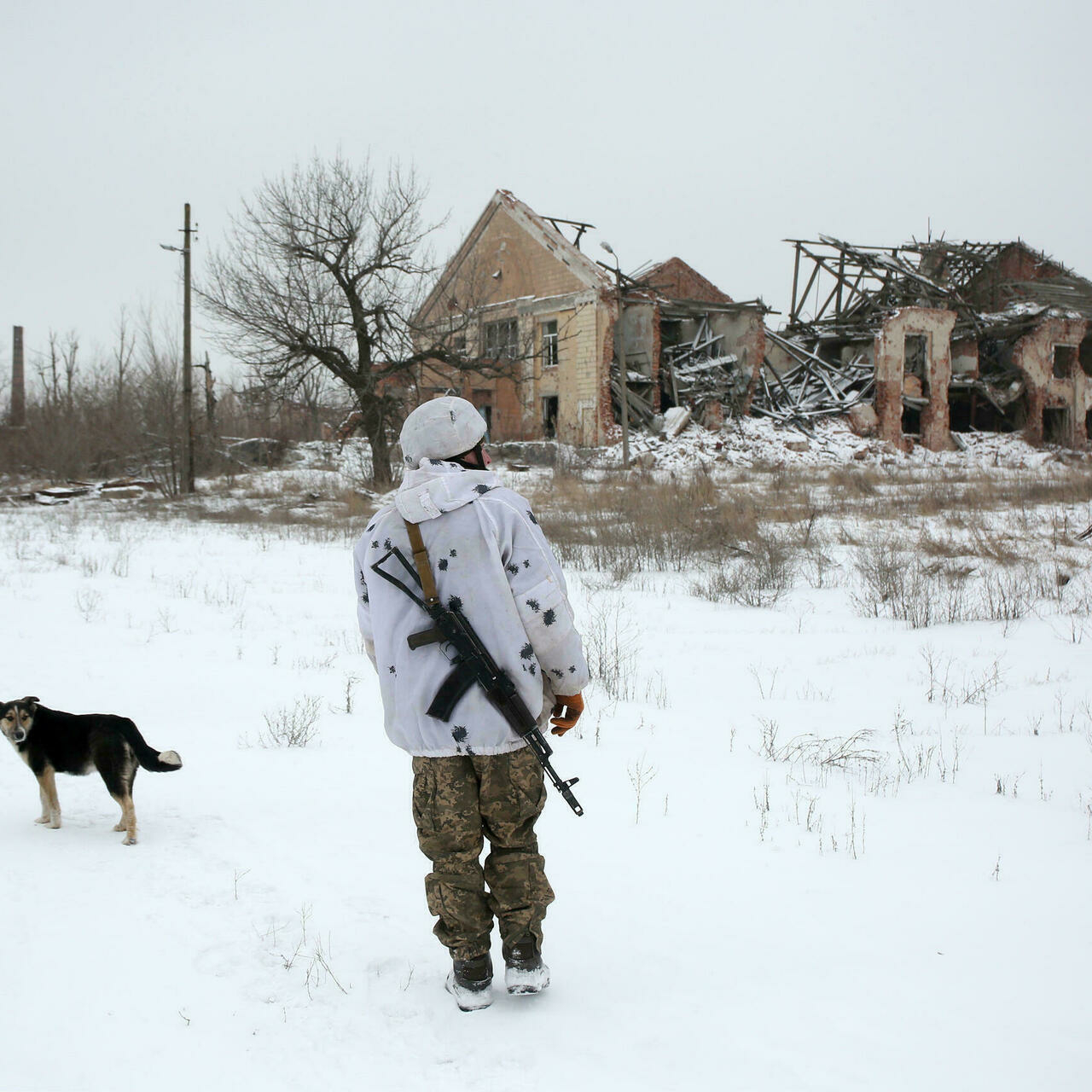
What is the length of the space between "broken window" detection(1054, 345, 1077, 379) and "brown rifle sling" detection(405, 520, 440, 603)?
3199cm

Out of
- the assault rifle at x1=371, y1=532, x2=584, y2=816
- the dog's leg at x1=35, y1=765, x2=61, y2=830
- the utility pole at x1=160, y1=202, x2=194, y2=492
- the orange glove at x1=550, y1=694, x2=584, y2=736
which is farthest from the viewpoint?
the utility pole at x1=160, y1=202, x2=194, y2=492

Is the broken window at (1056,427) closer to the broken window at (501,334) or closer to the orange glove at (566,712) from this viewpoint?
the broken window at (501,334)

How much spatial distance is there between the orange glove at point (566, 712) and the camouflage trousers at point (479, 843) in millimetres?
130

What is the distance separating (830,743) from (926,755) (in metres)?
0.49

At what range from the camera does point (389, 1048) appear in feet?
7.59

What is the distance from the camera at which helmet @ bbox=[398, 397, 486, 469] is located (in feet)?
7.66

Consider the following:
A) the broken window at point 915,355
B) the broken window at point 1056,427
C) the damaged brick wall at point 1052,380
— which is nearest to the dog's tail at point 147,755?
the broken window at point 915,355

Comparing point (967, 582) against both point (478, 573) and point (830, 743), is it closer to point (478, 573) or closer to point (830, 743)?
point (830, 743)

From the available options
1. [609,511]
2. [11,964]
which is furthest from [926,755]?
[609,511]

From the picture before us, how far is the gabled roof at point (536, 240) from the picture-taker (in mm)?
24844

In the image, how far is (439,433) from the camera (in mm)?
2336

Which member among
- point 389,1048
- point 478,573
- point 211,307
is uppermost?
point 211,307

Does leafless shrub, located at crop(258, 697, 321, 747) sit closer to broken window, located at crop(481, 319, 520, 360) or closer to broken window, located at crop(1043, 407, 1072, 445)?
broken window, located at crop(481, 319, 520, 360)

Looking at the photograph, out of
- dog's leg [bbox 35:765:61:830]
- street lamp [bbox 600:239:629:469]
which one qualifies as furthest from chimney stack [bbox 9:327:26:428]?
dog's leg [bbox 35:765:61:830]
